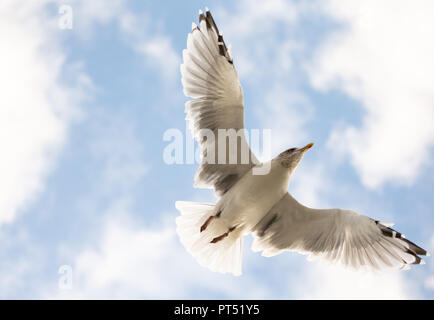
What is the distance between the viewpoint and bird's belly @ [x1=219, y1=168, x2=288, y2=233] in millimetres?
5008

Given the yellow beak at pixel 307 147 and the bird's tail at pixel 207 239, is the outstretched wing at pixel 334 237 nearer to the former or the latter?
the bird's tail at pixel 207 239

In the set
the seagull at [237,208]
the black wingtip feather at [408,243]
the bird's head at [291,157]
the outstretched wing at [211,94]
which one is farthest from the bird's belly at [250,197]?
the black wingtip feather at [408,243]

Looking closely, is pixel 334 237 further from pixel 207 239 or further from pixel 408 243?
pixel 207 239

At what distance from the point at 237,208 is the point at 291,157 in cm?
75

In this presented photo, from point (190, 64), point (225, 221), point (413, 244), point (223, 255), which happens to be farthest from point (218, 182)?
point (413, 244)

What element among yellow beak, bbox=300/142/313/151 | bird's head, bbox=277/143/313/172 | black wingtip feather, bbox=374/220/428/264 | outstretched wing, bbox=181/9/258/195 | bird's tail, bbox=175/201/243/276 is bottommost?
black wingtip feather, bbox=374/220/428/264

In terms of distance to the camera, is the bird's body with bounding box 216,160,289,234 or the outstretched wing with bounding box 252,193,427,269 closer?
the bird's body with bounding box 216,160,289,234

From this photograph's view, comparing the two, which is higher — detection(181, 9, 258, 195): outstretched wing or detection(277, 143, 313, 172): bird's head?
detection(181, 9, 258, 195): outstretched wing

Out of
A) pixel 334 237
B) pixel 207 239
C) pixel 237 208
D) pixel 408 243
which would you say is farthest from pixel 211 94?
Result: pixel 408 243

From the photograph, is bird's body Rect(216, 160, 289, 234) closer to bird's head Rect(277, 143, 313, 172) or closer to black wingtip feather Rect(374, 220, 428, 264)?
bird's head Rect(277, 143, 313, 172)

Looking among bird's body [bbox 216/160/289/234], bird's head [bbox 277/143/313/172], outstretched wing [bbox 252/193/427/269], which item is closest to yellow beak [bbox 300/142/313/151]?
bird's head [bbox 277/143/313/172]

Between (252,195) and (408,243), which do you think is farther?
(408,243)

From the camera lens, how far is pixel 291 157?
5059mm
